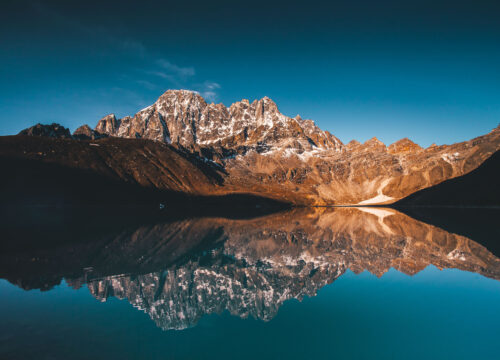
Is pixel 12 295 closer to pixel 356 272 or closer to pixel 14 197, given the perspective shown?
pixel 356 272

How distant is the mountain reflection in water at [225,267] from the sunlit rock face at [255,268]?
0.09m

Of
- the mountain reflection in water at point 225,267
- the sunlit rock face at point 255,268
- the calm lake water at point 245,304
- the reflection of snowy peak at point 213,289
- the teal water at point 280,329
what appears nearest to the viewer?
the teal water at point 280,329

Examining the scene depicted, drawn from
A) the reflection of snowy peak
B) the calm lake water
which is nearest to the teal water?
the calm lake water

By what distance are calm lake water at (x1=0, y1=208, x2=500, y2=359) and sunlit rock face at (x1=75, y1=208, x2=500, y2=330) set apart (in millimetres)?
174

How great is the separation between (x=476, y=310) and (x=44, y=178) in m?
213

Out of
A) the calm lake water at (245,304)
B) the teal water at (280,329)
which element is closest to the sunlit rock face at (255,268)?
the calm lake water at (245,304)

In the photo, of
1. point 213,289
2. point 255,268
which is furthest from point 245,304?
point 255,268

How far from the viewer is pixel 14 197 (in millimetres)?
159250

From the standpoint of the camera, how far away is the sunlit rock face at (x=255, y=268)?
23938 millimetres

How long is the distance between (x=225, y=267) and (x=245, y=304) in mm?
12080

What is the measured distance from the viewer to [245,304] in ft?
83.9

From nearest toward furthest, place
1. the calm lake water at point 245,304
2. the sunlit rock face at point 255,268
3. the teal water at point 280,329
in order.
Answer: the teal water at point 280,329
the calm lake water at point 245,304
the sunlit rock face at point 255,268

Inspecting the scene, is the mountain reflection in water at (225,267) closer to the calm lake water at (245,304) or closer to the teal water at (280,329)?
the calm lake water at (245,304)

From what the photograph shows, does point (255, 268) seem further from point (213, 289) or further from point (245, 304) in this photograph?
point (245, 304)
